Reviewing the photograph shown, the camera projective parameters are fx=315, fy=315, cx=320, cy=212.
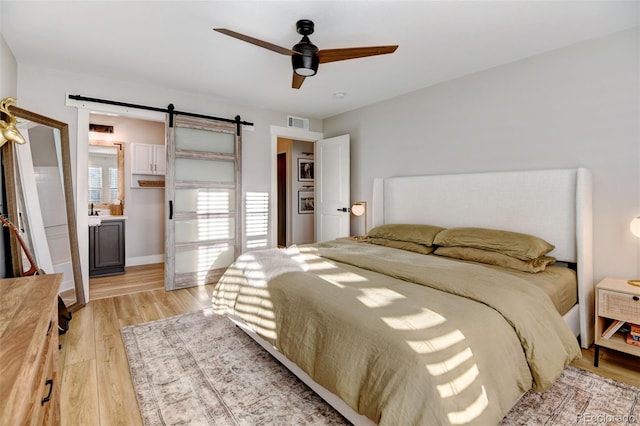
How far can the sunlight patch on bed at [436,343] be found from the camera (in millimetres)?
1317

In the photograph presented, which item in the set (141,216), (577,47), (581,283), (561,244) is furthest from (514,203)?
(141,216)

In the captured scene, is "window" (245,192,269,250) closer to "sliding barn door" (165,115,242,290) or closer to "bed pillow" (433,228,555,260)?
"sliding barn door" (165,115,242,290)

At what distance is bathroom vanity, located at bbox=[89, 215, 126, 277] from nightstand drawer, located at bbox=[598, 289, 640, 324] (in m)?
5.69

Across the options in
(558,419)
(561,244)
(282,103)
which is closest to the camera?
(558,419)

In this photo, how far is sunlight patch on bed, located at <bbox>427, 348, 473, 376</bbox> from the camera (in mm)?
1267

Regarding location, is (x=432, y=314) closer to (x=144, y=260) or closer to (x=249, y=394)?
(x=249, y=394)

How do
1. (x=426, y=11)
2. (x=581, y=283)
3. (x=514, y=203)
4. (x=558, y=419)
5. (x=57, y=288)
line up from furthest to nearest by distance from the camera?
(x=514, y=203), (x=581, y=283), (x=426, y=11), (x=558, y=419), (x=57, y=288)

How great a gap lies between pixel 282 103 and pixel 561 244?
3.72 m

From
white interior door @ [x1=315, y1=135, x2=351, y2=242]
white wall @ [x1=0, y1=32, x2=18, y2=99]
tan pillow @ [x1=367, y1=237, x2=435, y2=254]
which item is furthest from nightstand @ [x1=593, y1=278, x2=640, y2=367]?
white wall @ [x1=0, y1=32, x2=18, y2=99]

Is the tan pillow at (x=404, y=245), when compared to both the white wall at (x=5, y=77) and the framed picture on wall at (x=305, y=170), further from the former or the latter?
the white wall at (x=5, y=77)

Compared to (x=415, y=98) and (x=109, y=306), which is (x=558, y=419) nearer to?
(x=415, y=98)

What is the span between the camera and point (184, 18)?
241 centimetres

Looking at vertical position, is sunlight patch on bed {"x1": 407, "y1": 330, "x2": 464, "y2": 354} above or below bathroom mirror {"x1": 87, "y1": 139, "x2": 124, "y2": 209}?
below

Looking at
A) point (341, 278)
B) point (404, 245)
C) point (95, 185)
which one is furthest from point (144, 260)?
point (341, 278)
